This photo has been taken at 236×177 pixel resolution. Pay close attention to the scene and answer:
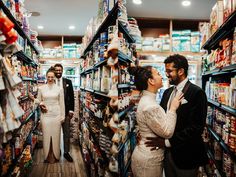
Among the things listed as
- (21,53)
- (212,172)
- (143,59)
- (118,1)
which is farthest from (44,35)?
(212,172)

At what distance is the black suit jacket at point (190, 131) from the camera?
200 cm

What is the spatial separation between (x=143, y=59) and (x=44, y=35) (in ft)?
3.75

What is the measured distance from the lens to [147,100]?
6.33 ft

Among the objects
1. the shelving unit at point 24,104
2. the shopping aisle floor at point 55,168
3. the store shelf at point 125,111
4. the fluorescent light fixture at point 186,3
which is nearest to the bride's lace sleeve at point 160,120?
the store shelf at point 125,111

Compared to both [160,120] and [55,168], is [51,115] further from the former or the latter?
[160,120]

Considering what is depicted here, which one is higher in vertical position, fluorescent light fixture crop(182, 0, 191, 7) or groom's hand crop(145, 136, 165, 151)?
fluorescent light fixture crop(182, 0, 191, 7)

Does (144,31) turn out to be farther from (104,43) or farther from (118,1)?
(118,1)

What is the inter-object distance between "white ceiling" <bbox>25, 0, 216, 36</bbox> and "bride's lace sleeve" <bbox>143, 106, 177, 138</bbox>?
1297 millimetres

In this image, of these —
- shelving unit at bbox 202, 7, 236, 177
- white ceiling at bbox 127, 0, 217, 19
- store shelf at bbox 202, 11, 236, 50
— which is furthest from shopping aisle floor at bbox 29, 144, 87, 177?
store shelf at bbox 202, 11, 236, 50

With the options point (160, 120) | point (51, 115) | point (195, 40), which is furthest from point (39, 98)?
point (195, 40)

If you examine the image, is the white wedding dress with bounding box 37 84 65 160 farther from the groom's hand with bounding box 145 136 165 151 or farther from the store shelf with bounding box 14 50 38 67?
the groom's hand with bounding box 145 136 165 151

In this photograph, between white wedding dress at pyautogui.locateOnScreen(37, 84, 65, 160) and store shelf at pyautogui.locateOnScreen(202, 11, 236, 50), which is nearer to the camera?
store shelf at pyautogui.locateOnScreen(202, 11, 236, 50)

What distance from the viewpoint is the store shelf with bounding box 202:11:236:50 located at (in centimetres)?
222

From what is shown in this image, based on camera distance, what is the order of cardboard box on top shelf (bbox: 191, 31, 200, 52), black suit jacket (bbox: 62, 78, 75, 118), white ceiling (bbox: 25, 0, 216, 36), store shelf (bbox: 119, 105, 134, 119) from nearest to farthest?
store shelf (bbox: 119, 105, 134, 119) → white ceiling (bbox: 25, 0, 216, 36) → black suit jacket (bbox: 62, 78, 75, 118) → cardboard box on top shelf (bbox: 191, 31, 200, 52)
